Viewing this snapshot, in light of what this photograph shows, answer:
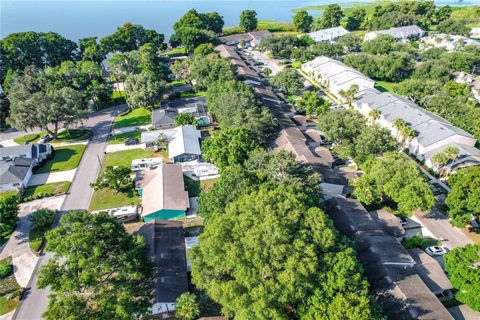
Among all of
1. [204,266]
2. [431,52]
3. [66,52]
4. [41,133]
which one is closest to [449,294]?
[204,266]

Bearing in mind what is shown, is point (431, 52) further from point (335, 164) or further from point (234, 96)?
point (234, 96)

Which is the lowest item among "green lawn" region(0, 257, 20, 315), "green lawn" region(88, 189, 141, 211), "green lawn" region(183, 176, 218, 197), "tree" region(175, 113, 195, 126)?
"green lawn" region(0, 257, 20, 315)

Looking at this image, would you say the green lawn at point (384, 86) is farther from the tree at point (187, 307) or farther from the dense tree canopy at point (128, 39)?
the tree at point (187, 307)

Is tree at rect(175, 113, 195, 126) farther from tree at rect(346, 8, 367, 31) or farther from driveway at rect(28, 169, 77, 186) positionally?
tree at rect(346, 8, 367, 31)

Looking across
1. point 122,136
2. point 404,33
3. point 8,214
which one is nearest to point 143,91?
point 122,136

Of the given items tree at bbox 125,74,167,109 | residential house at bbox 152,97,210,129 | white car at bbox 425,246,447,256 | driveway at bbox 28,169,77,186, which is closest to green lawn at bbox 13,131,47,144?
driveway at bbox 28,169,77,186

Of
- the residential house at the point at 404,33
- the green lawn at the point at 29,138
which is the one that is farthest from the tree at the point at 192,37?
the residential house at the point at 404,33

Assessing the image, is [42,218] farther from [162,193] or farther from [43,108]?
[43,108]
